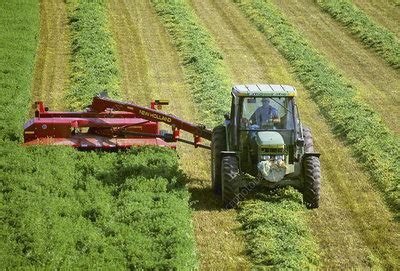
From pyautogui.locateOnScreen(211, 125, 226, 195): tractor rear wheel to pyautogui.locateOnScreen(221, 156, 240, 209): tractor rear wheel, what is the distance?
53cm

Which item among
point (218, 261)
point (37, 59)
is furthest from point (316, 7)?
point (218, 261)

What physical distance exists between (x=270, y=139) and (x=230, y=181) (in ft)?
4.01

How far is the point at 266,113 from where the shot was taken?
603 inches

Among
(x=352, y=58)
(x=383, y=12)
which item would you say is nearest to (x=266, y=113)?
(x=352, y=58)

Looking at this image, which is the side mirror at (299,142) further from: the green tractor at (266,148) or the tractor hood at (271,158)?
the tractor hood at (271,158)

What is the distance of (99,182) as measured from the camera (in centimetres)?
1505

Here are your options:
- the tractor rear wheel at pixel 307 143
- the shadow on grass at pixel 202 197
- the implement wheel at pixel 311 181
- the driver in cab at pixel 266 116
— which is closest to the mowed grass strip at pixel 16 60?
the shadow on grass at pixel 202 197

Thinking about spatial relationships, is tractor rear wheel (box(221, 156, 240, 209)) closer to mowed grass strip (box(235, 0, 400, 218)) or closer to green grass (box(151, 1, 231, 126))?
mowed grass strip (box(235, 0, 400, 218))

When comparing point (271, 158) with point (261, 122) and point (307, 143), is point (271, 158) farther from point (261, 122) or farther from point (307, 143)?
point (307, 143)

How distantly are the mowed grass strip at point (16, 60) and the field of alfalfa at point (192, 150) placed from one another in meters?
0.08

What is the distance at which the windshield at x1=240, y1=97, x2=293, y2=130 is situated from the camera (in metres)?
15.3

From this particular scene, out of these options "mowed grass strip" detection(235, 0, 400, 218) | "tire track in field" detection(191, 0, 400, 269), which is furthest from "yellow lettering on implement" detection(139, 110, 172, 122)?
"mowed grass strip" detection(235, 0, 400, 218)

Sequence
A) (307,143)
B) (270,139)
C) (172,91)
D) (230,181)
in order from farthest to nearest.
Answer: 1. (172,91)
2. (307,143)
3. (270,139)
4. (230,181)

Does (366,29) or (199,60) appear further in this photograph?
(366,29)
